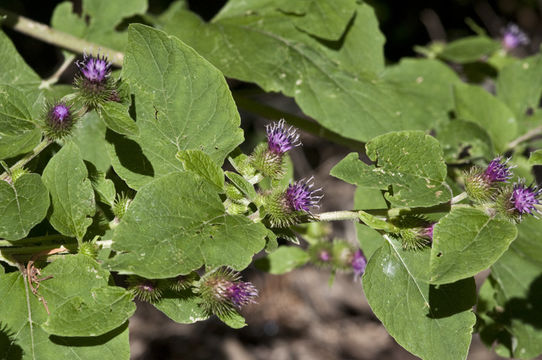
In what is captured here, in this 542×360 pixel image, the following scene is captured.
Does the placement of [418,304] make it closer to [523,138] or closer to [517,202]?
[517,202]

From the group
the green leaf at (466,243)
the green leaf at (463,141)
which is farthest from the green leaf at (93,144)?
the green leaf at (463,141)

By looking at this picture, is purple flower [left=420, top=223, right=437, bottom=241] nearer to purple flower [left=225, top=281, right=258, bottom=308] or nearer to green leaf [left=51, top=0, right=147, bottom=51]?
purple flower [left=225, top=281, right=258, bottom=308]

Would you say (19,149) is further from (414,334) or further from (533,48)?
(533,48)

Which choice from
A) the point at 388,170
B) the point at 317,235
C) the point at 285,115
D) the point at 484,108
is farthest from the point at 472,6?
the point at 388,170

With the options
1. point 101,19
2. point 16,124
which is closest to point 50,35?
point 101,19

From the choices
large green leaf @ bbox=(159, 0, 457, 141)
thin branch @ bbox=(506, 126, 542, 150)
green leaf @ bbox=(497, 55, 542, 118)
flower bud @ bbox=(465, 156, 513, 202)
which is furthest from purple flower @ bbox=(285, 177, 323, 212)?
green leaf @ bbox=(497, 55, 542, 118)

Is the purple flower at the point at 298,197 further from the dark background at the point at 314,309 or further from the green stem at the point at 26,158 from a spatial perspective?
the dark background at the point at 314,309
